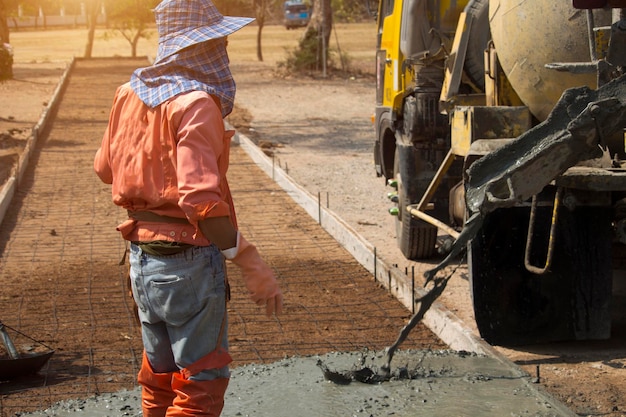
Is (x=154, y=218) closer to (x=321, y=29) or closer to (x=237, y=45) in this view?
(x=321, y=29)

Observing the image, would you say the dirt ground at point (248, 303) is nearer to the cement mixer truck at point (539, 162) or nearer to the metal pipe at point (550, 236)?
the cement mixer truck at point (539, 162)

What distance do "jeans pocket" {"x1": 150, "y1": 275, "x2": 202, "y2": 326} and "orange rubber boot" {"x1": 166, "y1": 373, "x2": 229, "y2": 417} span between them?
220 millimetres

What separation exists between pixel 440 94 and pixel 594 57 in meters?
2.48

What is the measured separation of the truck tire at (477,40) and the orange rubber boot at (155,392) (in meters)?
3.85

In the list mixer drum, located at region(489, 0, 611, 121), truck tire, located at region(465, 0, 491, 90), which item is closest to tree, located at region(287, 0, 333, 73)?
truck tire, located at region(465, 0, 491, 90)

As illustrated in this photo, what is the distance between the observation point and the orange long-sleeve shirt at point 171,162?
3.17 meters

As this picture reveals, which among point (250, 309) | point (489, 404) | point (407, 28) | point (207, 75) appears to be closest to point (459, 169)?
point (407, 28)

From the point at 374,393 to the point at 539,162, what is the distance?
142 cm

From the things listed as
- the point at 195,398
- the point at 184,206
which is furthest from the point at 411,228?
the point at 184,206

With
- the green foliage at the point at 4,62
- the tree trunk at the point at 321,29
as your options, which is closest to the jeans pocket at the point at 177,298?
the green foliage at the point at 4,62

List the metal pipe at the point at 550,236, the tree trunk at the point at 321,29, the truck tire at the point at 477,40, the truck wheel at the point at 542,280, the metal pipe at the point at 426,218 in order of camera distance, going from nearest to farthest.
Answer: the metal pipe at the point at 550,236, the truck wheel at the point at 542,280, the metal pipe at the point at 426,218, the truck tire at the point at 477,40, the tree trunk at the point at 321,29

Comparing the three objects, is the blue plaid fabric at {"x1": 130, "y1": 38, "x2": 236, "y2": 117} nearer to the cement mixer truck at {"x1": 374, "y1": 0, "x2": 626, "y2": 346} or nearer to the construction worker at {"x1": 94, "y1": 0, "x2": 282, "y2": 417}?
the construction worker at {"x1": 94, "y1": 0, "x2": 282, "y2": 417}

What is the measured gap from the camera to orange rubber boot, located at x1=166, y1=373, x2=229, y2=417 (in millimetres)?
3324

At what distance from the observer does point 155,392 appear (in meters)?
3.62
